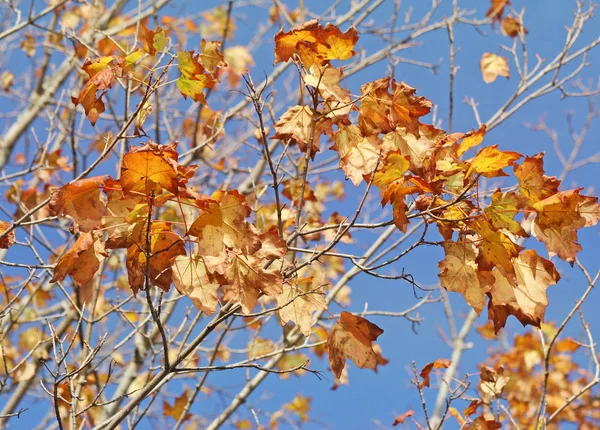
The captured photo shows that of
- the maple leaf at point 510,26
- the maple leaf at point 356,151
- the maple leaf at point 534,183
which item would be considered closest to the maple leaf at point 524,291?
the maple leaf at point 534,183

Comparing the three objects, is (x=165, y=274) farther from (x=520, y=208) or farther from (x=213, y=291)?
(x=520, y=208)

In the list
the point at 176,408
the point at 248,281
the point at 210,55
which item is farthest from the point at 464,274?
the point at 176,408

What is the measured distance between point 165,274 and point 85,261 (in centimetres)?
21

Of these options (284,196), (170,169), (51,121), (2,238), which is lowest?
(170,169)

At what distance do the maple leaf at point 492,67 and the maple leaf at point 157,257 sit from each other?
254cm

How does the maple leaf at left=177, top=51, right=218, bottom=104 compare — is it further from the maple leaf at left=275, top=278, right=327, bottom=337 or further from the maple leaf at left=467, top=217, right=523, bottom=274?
the maple leaf at left=467, top=217, right=523, bottom=274

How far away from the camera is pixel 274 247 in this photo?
142cm

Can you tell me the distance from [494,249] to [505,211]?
0.32ft

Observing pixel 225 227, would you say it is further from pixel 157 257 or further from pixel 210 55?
pixel 210 55

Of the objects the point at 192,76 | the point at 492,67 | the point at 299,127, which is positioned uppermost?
the point at 492,67

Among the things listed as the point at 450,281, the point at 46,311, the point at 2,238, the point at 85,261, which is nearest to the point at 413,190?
the point at 450,281

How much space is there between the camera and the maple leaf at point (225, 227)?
135 centimetres

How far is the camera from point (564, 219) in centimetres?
146

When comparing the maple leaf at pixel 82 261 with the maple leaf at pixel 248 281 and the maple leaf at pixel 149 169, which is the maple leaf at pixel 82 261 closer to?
the maple leaf at pixel 149 169
